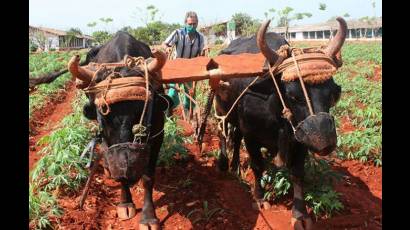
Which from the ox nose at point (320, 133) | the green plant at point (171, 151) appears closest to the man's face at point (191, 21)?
the green plant at point (171, 151)

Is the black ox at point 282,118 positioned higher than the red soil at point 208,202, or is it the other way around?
the black ox at point 282,118

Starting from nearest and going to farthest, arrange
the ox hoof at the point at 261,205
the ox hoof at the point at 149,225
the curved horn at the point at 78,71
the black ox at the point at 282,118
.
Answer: the curved horn at the point at 78,71
the black ox at the point at 282,118
the ox hoof at the point at 149,225
the ox hoof at the point at 261,205

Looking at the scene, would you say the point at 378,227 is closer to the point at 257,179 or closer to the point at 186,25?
the point at 257,179

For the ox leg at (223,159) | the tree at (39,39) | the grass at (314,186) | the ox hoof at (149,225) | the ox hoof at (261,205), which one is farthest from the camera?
the tree at (39,39)

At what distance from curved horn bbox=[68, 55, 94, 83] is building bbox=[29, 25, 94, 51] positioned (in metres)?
51.4

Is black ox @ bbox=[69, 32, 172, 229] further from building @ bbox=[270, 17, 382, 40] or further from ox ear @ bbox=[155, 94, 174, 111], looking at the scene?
building @ bbox=[270, 17, 382, 40]

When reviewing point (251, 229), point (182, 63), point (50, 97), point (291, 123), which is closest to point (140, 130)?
point (182, 63)

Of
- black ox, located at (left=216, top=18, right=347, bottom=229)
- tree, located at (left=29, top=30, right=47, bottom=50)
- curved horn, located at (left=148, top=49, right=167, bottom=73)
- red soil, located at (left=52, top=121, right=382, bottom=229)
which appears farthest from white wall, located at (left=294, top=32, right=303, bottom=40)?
curved horn, located at (left=148, top=49, right=167, bottom=73)

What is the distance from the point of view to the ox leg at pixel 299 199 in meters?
4.06

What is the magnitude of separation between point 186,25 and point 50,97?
25.3 ft

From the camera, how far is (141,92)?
11.2ft

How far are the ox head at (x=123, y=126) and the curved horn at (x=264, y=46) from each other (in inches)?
33.6

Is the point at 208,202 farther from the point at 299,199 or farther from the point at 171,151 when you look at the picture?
the point at 171,151

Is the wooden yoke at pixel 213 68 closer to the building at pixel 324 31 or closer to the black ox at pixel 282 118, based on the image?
the black ox at pixel 282 118
